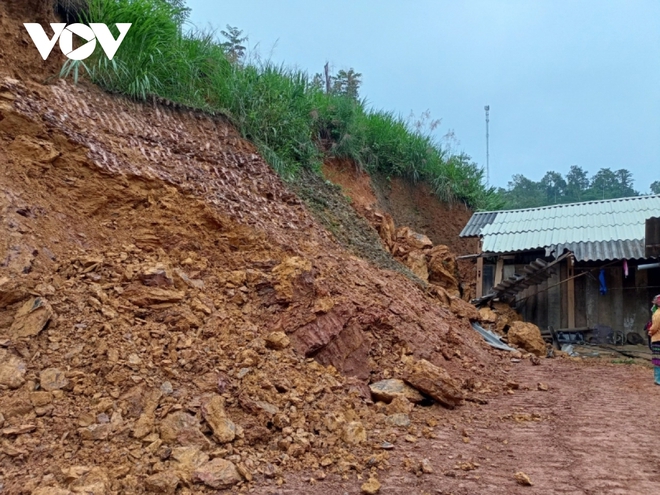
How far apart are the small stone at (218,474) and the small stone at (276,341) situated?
1.28 meters

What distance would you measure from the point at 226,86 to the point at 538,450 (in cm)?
586

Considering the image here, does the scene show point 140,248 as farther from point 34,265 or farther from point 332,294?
point 332,294

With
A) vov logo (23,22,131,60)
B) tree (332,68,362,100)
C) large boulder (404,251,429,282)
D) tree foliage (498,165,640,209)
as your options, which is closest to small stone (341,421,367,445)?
vov logo (23,22,131,60)

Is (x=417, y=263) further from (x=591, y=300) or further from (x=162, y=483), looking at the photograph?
(x=162, y=483)

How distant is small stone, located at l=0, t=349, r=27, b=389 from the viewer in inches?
111

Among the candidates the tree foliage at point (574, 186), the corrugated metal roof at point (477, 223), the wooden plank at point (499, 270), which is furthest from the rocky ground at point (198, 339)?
the tree foliage at point (574, 186)

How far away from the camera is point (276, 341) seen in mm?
3967

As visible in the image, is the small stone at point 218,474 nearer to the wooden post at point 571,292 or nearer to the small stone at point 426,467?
the small stone at point 426,467

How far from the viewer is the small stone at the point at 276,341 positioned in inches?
156

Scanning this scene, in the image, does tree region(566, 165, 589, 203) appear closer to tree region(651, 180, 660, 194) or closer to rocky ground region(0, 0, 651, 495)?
tree region(651, 180, 660, 194)

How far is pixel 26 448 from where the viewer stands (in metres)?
2.53

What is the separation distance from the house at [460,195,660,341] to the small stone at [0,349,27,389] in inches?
373

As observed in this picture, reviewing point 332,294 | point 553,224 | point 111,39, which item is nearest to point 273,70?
point 111,39

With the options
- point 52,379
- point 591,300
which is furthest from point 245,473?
point 591,300
